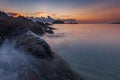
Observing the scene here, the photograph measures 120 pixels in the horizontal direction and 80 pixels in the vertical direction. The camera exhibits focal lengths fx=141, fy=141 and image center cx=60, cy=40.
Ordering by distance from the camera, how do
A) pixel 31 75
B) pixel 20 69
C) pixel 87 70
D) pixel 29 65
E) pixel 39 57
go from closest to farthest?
pixel 31 75, pixel 20 69, pixel 29 65, pixel 39 57, pixel 87 70

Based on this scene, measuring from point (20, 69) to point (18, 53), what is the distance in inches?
99.8

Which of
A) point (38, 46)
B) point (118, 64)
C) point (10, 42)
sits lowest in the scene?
point (118, 64)

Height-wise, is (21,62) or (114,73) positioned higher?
(21,62)

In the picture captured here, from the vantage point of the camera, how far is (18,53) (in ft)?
33.8

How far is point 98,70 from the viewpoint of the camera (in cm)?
1139

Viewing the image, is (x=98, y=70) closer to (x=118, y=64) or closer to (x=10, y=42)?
(x=118, y=64)

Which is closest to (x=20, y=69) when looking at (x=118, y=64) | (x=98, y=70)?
(x=98, y=70)

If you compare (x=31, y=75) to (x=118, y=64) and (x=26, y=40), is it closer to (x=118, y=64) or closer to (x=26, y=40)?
(x=26, y=40)

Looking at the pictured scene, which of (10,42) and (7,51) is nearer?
(7,51)

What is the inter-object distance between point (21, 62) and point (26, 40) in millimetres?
3227

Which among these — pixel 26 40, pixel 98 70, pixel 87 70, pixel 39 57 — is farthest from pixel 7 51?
pixel 98 70

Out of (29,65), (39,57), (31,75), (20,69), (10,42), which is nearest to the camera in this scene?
(31,75)

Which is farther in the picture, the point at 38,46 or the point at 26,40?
the point at 26,40

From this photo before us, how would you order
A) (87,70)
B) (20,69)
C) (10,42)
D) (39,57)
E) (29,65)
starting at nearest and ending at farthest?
(20,69) → (29,65) → (39,57) → (87,70) → (10,42)
